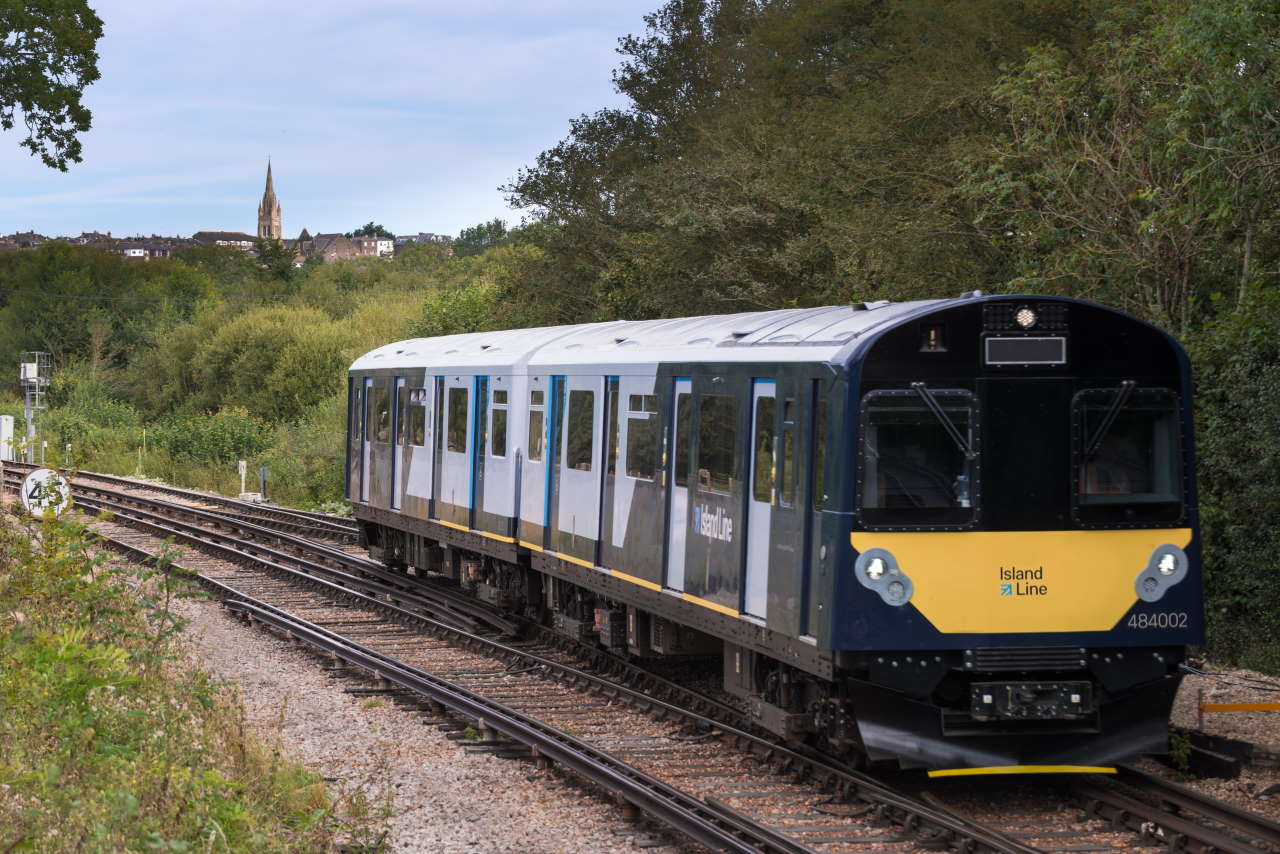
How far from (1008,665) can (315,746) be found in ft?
17.0

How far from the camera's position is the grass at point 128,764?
6945mm

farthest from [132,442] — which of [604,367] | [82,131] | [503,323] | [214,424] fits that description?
[604,367]

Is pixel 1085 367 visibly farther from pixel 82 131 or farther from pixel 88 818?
pixel 82 131

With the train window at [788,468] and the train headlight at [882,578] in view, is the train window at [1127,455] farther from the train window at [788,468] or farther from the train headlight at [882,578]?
the train window at [788,468]

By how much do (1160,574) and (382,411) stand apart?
14048 millimetres

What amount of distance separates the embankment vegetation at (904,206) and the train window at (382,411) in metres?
4.63

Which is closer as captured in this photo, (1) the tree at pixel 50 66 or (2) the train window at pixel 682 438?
(2) the train window at pixel 682 438

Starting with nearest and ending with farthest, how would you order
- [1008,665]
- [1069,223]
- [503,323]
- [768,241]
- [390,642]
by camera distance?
1. [1008,665]
2. [390,642]
3. [1069,223]
4. [768,241]
5. [503,323]

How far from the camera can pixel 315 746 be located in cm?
1124

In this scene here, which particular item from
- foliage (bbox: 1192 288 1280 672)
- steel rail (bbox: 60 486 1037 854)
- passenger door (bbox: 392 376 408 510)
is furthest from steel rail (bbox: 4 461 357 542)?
foliage (bbox: 1192 288 1280 672)

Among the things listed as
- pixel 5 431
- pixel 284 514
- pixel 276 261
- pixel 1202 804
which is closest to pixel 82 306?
pixel 276 261

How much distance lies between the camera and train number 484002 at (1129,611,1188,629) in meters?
9.23

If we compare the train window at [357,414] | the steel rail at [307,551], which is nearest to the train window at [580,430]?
the steel rail at [307,551]

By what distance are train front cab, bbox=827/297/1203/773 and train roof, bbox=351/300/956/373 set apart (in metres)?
0.58
